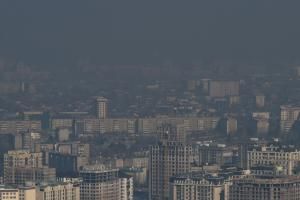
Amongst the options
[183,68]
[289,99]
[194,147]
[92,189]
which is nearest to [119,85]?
[183,68]

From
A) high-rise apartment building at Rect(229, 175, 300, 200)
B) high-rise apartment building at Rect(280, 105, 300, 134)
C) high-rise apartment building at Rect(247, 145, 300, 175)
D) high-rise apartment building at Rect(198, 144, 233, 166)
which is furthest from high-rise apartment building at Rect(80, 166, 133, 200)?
high-rise apartment building at Rect(280, 105, 300, 134)

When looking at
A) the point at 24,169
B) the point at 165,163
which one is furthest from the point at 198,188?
the point at 24,169

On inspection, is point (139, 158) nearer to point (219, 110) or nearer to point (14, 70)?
point (219, 110)

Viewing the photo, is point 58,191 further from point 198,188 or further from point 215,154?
point 215,154

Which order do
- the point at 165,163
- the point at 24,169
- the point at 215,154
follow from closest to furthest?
1. the point at 24,169
2. the point at 165,163
3. the point at 215,154

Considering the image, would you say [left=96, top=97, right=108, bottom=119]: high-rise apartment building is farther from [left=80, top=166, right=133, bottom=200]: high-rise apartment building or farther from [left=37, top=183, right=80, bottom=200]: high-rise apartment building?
[left=37, top=183, right=80, bottom=200]: high-rise apartment building

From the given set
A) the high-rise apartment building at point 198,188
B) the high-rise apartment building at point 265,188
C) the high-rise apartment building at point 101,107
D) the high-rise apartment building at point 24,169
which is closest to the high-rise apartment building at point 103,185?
the high-rise apartment building at point 24,169
